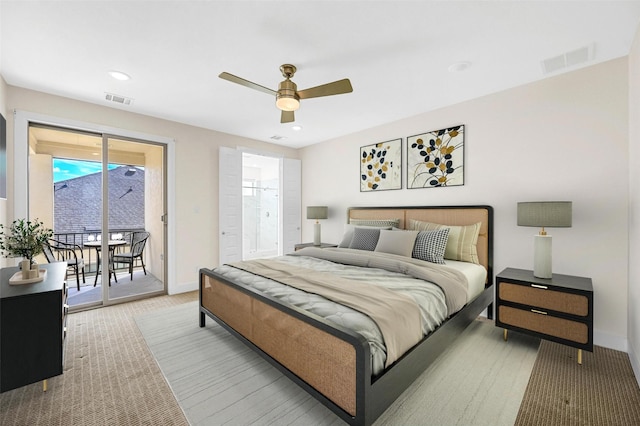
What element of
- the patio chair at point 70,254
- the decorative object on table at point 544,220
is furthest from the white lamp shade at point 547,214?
the patio chair at point 70,254

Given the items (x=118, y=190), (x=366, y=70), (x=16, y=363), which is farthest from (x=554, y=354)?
(x=118, y=190)

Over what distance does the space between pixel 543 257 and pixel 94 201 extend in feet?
19.7

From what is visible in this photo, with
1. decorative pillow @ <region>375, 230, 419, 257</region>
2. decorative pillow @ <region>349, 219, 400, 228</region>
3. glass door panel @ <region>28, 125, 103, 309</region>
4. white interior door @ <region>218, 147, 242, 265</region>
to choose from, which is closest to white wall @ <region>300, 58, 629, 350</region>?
decorative pillow @ <region>349, 219, 400, 228</region>

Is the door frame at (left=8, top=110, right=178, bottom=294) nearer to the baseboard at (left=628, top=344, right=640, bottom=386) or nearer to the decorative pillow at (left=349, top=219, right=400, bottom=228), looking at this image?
the decorative pillow at (left=349, top=219, right=400, bottom=228)

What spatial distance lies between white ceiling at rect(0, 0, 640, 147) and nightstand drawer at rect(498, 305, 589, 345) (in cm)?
226

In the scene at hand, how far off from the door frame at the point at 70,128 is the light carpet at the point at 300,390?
1.63 meters

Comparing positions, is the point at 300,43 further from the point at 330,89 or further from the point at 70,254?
the point at 70,254

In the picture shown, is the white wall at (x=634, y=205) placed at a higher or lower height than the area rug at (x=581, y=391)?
higher

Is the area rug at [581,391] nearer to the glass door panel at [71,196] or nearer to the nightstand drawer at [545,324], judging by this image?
the nightstand drawer at [545,324]

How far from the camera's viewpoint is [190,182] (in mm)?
4355

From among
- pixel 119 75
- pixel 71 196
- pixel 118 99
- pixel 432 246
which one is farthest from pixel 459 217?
pixel 71 196

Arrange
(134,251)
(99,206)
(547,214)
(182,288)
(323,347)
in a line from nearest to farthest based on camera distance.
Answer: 1. (323,347)
2. (547,214)
3. (99,206)
4. (182,288)
5. (134,251)

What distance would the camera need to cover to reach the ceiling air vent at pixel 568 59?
7.62ft

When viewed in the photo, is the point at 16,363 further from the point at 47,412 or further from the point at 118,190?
the point at 118,190
